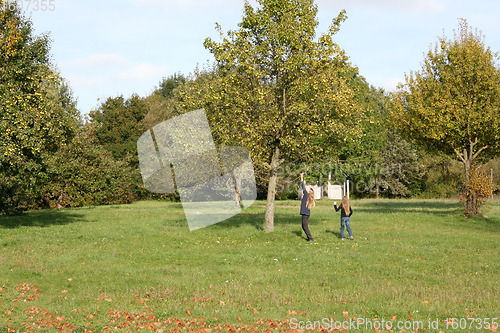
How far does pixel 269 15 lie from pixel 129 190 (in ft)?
124

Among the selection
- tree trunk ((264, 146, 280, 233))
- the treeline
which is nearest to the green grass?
tree trunk ((264, 146, 280, 233))

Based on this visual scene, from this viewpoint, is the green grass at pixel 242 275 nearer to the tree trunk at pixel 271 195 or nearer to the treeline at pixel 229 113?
the tree trunk at pixel 271 195

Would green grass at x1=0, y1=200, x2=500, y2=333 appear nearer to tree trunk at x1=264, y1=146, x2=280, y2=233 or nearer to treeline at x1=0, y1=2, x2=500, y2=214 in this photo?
tree trunk at x1=264, y1=146, x2=280, y2=233

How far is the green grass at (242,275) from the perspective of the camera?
8.92 m

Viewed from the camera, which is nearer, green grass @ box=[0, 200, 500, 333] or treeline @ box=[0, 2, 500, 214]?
green grass @ box=[0, 200, 500, 333]

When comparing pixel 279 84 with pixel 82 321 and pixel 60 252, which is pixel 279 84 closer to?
pixel 60 252

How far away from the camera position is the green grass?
8.92m

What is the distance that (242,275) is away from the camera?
1220 cm

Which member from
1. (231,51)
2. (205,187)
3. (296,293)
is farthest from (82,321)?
(205,187)

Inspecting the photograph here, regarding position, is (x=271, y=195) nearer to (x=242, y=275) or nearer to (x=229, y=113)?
(x=229, y=113)

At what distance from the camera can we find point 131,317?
28.5 ft

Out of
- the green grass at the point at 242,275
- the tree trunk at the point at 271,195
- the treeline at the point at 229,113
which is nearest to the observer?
the green grass at the point at 242,275

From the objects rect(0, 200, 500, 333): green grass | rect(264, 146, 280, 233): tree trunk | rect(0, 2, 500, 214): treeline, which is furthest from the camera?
rect(264, 146, 280, 233): tree trunk

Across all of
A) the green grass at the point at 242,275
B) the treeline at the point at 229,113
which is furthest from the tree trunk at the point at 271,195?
the green grass at the point at 242,275
